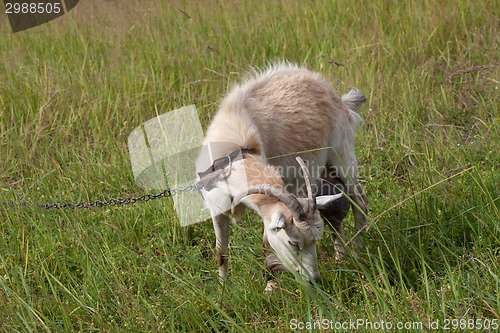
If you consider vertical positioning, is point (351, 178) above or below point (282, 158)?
below

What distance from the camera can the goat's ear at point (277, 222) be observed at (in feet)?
12.0

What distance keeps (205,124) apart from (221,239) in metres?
1.88

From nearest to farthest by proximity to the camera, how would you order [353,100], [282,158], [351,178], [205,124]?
[282,158]
[351,178]
[353,100]
[205,124]

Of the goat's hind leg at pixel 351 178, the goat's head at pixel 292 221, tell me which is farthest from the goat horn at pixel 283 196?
the goat's hind leg at pixel 351 178

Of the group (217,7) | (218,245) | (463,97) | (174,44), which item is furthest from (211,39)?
(218,245)

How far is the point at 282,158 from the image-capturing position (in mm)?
4773

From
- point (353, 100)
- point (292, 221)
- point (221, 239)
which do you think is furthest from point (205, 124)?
point (292, 221)

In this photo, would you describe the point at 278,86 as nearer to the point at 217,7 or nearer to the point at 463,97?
the point at 463,97

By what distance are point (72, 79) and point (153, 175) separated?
6.12 ft

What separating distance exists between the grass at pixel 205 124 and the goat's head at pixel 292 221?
0.59ft

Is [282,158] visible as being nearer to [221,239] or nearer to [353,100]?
[221,239]

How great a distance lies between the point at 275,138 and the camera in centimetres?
475

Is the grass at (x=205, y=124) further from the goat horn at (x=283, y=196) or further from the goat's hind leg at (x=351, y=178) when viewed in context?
the goat horn at (x=283, y=196)

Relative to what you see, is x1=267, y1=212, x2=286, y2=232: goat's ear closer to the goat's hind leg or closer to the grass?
the grass
